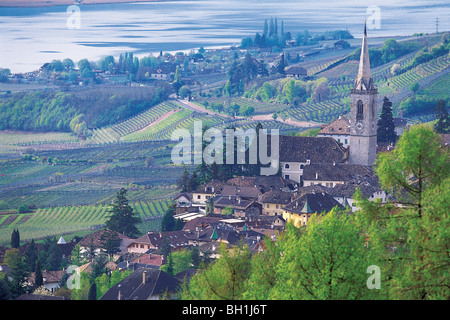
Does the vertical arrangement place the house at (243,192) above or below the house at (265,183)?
below

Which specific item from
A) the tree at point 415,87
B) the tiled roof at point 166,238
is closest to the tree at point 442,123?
the tiled roof at point 166,238

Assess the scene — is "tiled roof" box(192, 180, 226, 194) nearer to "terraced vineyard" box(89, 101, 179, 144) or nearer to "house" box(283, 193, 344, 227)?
"house" box(283, 193, 344, 227)

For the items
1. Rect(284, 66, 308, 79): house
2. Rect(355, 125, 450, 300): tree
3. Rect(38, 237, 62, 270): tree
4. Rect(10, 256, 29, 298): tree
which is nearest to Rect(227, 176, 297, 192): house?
Rect(38, 237, 62, 270): tree

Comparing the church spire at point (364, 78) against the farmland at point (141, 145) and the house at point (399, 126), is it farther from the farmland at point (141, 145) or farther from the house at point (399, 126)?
the farmland at point (141, 145)

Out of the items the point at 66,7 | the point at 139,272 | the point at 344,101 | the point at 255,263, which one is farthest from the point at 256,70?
the point at 255,263

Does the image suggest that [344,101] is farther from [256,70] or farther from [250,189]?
[250,189]

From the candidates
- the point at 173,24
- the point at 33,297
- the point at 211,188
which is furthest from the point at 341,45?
the point at 33,297
